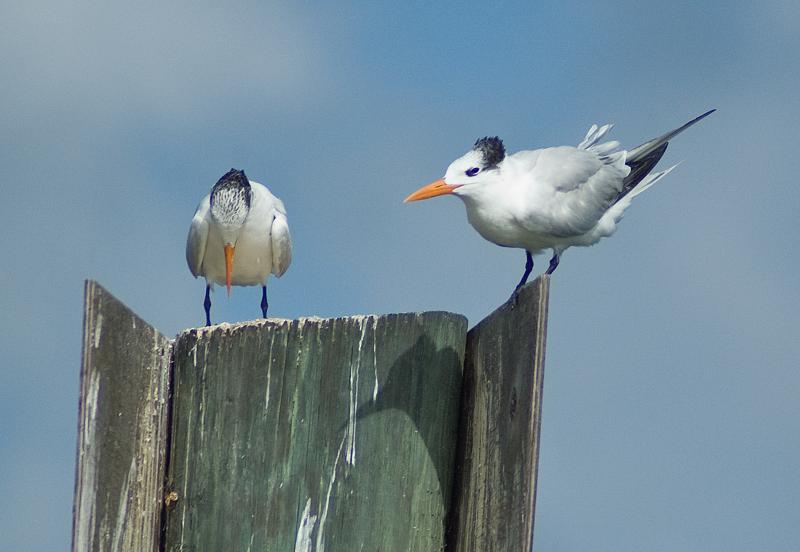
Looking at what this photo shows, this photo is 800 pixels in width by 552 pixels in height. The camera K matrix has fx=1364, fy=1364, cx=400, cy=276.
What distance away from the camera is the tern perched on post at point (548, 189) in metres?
7.18

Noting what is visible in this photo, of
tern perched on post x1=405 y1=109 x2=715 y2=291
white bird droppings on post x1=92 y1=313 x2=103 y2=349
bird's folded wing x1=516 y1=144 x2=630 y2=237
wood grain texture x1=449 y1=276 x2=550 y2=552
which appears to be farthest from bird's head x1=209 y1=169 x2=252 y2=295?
white bird droppings on post x1=92 y1=313 x2=103 y2=349

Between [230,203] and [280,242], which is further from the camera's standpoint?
[280,242]

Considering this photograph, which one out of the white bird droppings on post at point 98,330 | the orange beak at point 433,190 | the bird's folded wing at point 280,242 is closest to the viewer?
the white bird droppings on post at point 98,330

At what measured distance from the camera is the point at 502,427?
16.2 ft

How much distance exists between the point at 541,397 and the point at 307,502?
44.7 inches

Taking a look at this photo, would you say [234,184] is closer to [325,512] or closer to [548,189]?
[548,189]

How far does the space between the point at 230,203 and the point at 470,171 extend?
3.89 meters

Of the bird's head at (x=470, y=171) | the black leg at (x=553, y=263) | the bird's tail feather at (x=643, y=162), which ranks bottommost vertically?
the black leg at (x=553, y=263)

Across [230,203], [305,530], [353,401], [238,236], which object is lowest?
[305,530]

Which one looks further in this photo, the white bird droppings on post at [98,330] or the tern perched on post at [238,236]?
the tern perched on post at [238,236]

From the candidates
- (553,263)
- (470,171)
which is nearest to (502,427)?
(470,171)

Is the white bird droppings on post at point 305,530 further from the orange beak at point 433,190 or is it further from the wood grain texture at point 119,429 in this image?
the orange beak at point 433,190

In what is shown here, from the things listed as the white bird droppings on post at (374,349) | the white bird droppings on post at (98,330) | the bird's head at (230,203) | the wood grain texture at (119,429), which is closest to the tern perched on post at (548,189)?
the white bird droppings on post at (374,349)

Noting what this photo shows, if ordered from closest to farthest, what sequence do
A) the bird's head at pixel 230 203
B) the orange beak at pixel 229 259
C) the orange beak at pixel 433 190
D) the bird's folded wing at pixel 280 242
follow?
the orange beak at pixel 433 190, the bird's head at pixel 230 203, the orange beak at pixel 229 259, the bird's folded wing at pixel 280 242
